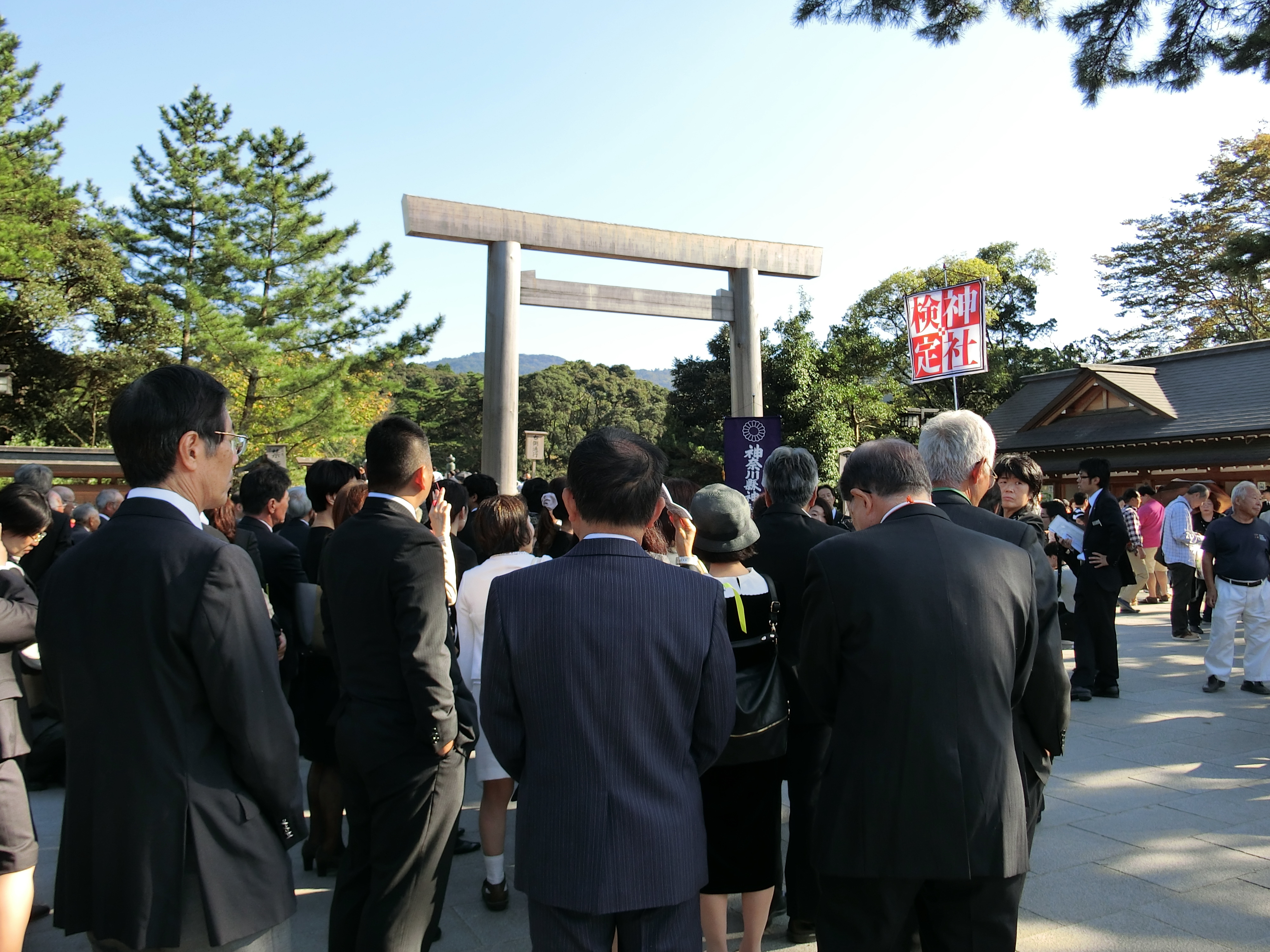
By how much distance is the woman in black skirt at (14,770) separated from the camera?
8.13 ft

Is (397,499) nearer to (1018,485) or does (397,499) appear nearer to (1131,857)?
(1131,857)

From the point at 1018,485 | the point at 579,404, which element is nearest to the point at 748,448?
the point at 1018,485

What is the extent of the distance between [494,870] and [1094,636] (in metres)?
5.31

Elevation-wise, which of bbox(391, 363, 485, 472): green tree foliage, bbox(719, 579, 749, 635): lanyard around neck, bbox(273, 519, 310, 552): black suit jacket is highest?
bbox(391, 363, 485, 472): green tree foliage

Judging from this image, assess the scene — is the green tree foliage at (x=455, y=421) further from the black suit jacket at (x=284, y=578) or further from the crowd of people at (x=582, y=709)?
the crowd of people at (x=582, y=709)

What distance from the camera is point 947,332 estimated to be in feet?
43.9

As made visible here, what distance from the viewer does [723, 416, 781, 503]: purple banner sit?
850cm

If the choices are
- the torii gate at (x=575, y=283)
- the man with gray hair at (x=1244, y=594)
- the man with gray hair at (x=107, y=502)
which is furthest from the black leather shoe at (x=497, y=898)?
the man with gray hair at (x=1244, y=594)

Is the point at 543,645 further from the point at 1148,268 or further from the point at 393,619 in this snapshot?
the point at 1148,268

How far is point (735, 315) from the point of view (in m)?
9.38

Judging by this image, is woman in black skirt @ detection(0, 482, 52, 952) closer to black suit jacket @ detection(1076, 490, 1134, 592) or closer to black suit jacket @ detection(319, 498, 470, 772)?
black suit jacket @ detection(319, 498, 470, 772)

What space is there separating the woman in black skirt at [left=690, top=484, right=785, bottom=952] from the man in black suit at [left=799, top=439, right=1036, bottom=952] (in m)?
0.51

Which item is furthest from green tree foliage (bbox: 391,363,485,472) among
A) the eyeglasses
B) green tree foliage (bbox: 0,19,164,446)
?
the eyeglasses

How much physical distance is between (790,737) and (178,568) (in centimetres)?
222
